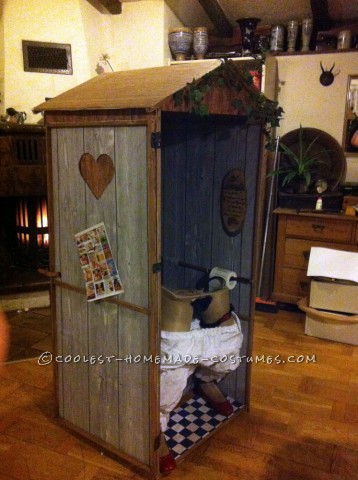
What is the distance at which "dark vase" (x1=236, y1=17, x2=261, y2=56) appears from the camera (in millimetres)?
3535

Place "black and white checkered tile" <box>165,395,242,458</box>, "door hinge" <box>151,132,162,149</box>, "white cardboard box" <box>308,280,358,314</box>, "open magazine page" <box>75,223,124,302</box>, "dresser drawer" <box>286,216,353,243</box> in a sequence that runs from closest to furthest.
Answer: "door hinge" <box>151,132,162,149</box>
"open magazine page" <box>75,223,124,302</box>
"black and white checkered tile" <box>165,395,242,458</box>
"white cardboard box" <box>308,280,358,314</box>
"dresser drawer" <box>286,216,353,243</box>

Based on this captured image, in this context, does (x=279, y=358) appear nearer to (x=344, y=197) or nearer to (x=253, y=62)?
(x=344, y=197)

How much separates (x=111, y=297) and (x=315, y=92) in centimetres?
271

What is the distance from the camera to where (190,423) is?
213 cm

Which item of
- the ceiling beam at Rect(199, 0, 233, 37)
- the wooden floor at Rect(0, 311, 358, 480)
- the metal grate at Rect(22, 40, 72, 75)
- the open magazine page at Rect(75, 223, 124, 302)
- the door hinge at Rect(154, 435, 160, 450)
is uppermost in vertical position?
the ceiling beam at Rect(199, 0, 233, 37)

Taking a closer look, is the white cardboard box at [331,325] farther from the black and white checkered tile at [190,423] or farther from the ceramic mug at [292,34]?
the ceramic mug at [292,34]

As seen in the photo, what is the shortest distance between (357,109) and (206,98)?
2234 millimetres

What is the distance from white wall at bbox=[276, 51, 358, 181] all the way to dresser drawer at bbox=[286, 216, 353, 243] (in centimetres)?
58

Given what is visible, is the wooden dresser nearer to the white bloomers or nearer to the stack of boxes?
the stack of boxes

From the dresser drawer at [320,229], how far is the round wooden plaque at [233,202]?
4.50ft

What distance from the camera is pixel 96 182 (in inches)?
66.6

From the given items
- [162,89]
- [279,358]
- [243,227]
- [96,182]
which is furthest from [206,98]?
[279,358]

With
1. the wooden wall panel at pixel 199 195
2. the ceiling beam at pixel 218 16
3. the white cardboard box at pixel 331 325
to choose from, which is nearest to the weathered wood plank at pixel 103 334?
the wooden wall panel at pixel 199 195

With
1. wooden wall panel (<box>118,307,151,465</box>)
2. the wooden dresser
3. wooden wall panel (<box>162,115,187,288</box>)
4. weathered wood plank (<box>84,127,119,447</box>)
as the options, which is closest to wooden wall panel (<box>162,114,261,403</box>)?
wooden wall panel (<box>162,115,187,288</box>)
